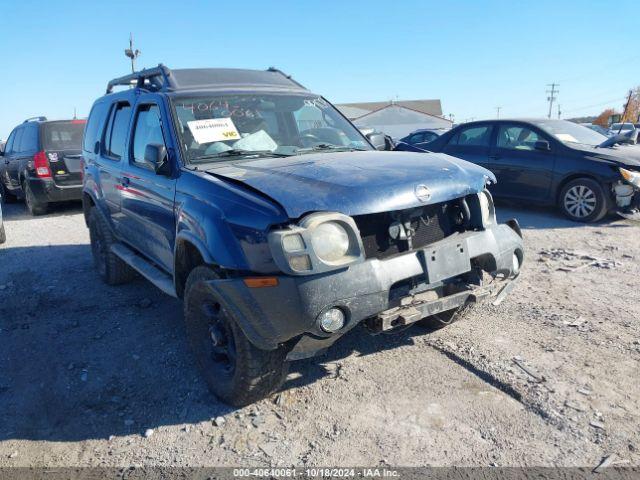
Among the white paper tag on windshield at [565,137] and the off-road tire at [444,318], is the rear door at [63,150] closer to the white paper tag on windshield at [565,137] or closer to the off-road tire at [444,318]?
the off-road tire at [444,318]

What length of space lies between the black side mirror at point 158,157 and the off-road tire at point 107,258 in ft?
6.84

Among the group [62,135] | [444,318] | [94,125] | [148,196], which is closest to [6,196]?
[62,135]

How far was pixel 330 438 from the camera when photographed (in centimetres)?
275

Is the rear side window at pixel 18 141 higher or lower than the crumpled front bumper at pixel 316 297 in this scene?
higher

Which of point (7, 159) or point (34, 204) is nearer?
point (34, 204)

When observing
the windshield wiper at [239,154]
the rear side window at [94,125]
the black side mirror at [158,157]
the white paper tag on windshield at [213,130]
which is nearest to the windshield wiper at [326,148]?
the windshield wiper at [239,154]

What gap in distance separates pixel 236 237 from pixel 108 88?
13.4ft

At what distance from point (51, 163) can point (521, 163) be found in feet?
27.8

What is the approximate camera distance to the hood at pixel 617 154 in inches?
286

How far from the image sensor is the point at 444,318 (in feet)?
12.3

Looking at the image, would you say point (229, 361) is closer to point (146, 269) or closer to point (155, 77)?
point (146, 269)

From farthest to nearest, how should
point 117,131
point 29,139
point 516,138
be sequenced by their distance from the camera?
1. point 29,139
2. point 516,138
3. point 117,131

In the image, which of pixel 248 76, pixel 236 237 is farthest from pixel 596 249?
pixel 236 237

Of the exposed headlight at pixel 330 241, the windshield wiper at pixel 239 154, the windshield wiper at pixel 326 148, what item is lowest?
the exposed headlight at pixel 330 241
